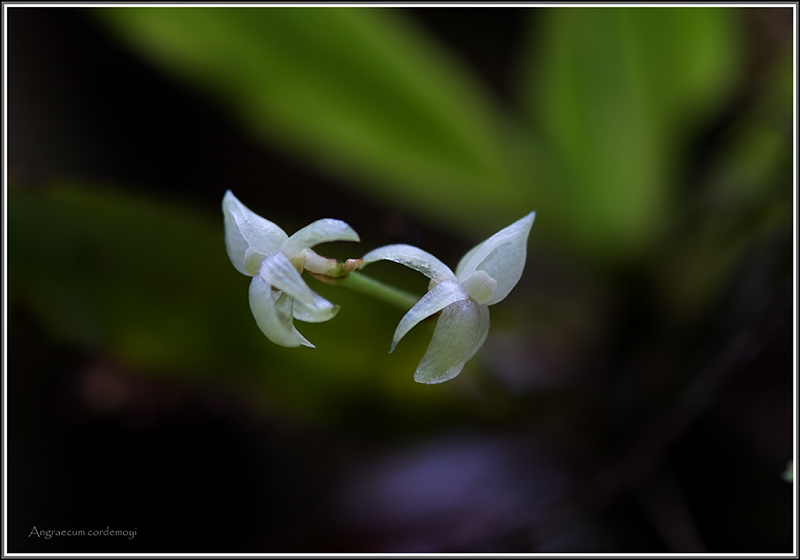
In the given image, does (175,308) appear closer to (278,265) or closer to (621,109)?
(278,265)

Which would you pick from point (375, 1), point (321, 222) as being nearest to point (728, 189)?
point (375, 1)

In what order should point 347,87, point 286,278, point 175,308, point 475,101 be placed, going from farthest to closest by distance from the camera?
point 475,101 → point 347,87 → point 175,308 → point 286,278

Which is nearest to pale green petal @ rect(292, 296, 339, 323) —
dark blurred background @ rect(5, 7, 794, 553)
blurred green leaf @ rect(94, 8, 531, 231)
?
dark blurred background @ rect(5, 7, 794, 553)

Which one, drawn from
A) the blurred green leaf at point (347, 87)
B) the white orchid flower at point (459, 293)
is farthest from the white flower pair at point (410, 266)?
the blurred green leaf at point (347, 87)

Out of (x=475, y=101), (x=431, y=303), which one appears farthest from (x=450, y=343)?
(x=475, y=101)

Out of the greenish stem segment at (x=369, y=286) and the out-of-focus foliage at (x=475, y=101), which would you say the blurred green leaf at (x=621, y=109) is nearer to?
the out-of-focus foliage at (x=475, y=101)

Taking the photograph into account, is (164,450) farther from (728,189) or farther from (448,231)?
(728,189)
